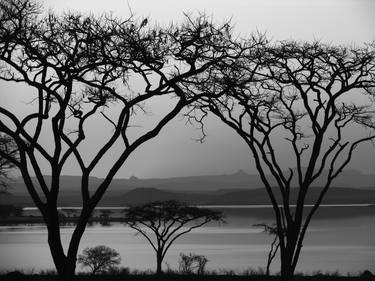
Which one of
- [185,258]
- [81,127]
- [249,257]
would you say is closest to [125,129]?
[81,127]

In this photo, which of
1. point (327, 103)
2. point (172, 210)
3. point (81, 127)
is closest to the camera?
point (81, 127)

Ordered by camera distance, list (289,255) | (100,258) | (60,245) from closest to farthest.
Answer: (60,245) → (289,255) → (100,258)

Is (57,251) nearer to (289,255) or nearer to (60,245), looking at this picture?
(60,245)

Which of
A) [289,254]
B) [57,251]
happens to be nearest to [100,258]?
[289,254]

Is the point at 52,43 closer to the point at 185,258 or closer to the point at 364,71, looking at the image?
the point at 364,71

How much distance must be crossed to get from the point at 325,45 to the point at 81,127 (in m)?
8.43

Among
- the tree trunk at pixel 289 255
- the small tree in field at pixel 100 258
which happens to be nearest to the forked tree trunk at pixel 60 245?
the tree trunk at pixel 289 255

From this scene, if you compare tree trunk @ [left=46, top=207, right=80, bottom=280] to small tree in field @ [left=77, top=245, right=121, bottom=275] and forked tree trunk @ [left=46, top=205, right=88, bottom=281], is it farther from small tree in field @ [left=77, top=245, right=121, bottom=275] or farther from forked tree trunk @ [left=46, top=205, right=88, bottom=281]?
small tree in field @ [left=77, top=245, right=121, bottom=275]

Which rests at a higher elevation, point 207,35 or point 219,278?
point 207,35

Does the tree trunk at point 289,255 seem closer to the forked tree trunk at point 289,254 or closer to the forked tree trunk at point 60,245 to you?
the forked tree trunk at point 289,254

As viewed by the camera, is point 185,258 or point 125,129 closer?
point 125,129

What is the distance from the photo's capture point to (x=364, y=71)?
21.0m

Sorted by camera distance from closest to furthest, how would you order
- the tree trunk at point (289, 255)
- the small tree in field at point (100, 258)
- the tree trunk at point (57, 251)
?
1. the tree trunk at point (57, 251)
2. the tree trunk at point (289, 255)
3. the small tree in field at point (100, 258)

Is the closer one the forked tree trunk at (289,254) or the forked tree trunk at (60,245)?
the forked tree trunk at (60,245)
